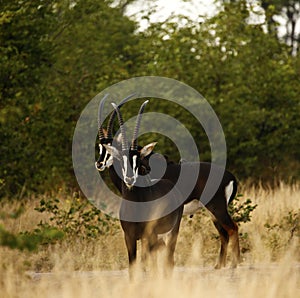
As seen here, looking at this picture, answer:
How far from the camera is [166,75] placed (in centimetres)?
1930

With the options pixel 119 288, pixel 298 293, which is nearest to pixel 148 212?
pixel 119 288

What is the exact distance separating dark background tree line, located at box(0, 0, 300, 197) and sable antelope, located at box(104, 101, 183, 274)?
24.1 feet

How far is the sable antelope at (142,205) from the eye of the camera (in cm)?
849

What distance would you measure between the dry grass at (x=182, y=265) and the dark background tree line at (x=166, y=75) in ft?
6.62

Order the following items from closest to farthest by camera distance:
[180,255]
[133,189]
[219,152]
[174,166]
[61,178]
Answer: [133,189], [174,166], [180,255], [61,178], [219,152]

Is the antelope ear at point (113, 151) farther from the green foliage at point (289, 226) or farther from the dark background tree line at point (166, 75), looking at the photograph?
the dark background tree line at point (166, 75)

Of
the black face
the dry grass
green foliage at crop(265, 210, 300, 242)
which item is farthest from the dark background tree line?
the black face

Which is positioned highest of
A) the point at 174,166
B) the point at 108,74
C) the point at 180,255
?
the point at 108,74

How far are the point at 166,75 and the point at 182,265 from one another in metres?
9.08

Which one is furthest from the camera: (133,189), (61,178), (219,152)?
(219,152)

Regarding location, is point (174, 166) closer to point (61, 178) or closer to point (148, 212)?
point (148, 212)

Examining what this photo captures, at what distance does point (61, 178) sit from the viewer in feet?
58.9

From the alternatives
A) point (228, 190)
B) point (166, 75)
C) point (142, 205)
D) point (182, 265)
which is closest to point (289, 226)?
point (228, 190)

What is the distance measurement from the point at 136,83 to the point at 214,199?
882 centimetres
